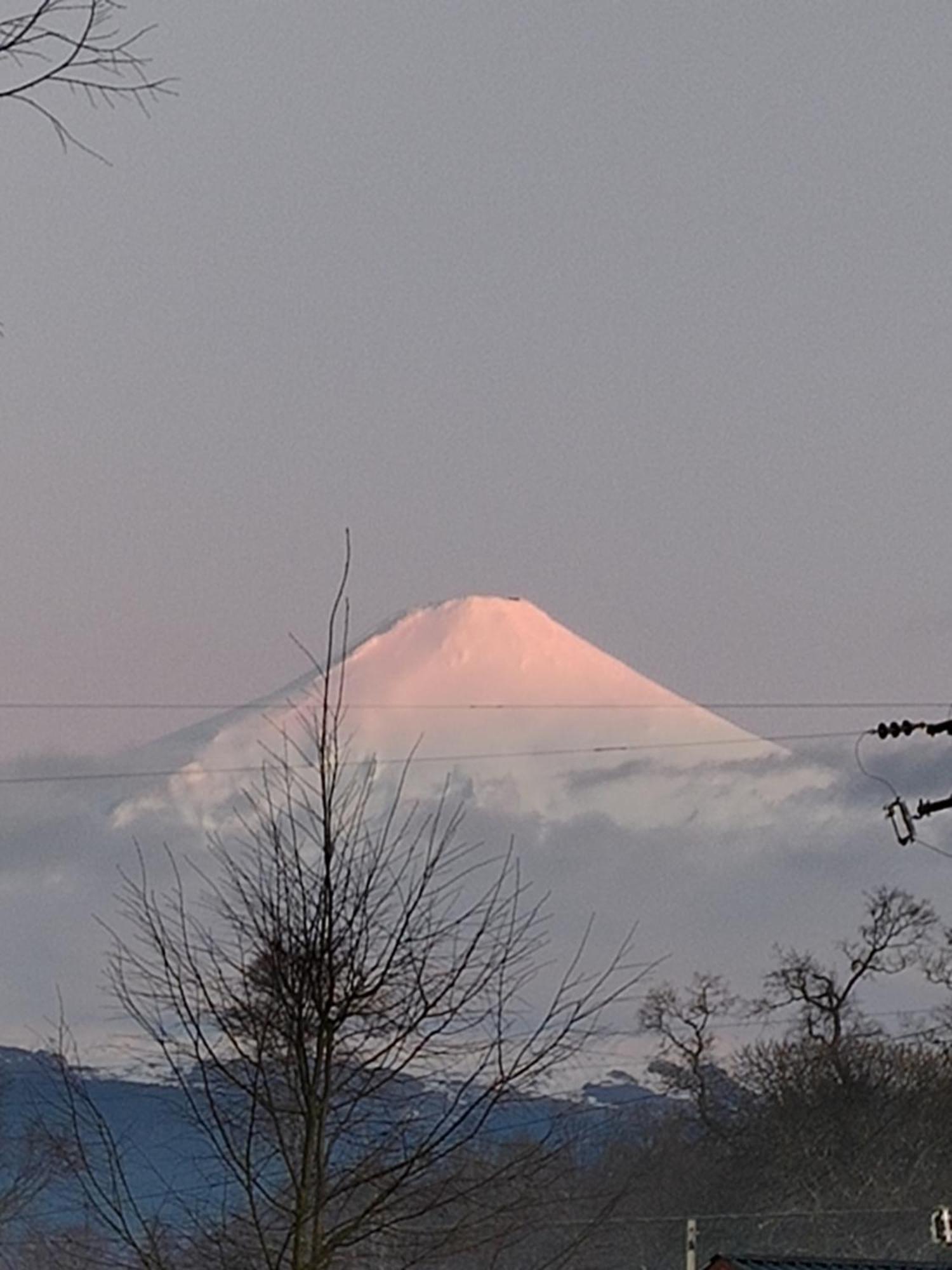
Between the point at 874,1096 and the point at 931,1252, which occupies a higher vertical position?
the point at 874,1096

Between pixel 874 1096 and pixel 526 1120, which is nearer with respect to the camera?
pixel 526 1120

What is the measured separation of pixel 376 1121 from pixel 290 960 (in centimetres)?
120

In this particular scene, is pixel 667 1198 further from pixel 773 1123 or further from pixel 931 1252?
pixel 931 1252

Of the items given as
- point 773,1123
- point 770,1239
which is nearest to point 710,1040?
point 773,1123

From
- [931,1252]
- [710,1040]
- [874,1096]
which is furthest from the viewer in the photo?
[710,1040]

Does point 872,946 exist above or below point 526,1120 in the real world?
above

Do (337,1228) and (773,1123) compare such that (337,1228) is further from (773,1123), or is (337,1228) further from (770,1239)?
(773,1123)

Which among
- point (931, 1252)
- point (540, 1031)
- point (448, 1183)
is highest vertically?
point (540, 1031)

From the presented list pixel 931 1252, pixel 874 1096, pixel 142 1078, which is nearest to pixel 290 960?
pixel 142 1078

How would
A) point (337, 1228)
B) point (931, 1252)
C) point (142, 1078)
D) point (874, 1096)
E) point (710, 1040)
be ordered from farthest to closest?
point (710, 1040), point (874, 1096), point (931, 1252), point (142, 1078), point (337, 1228)

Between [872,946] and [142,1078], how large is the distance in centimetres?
5660

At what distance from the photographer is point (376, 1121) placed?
1335 cm

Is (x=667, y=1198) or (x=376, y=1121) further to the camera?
(x=667, y=1198)

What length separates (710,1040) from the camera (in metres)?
71.0
